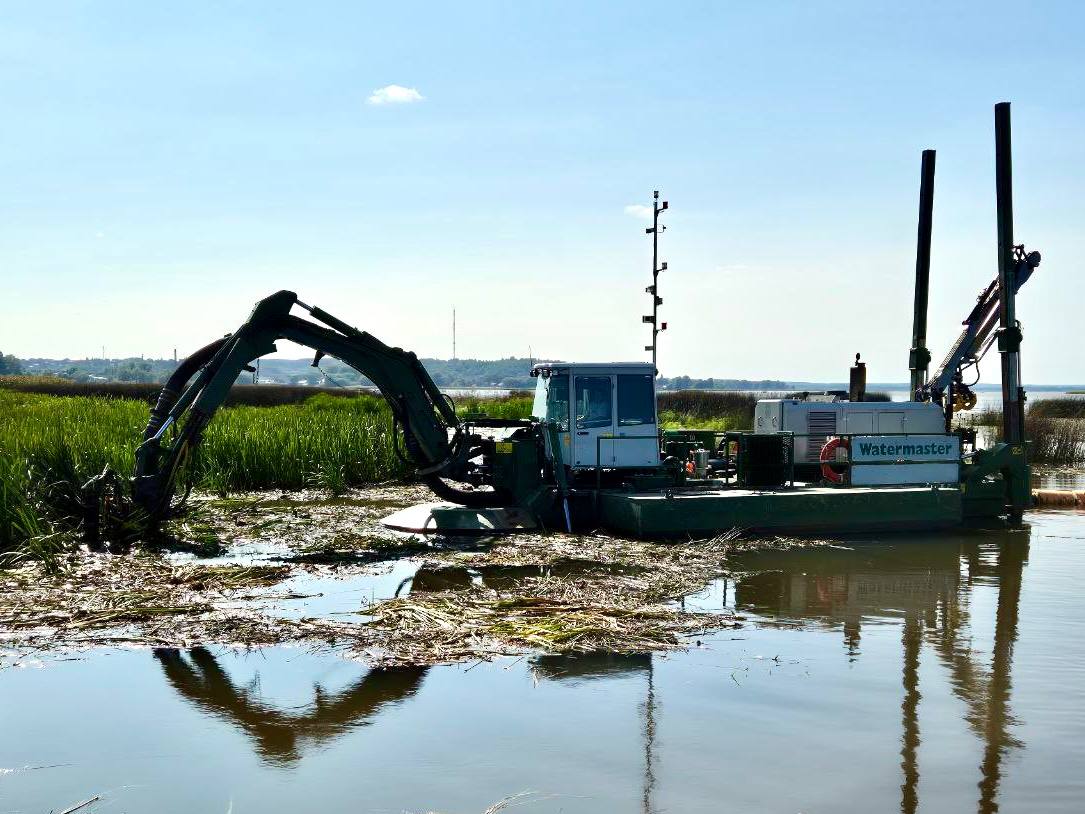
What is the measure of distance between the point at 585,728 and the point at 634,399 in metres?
9.39

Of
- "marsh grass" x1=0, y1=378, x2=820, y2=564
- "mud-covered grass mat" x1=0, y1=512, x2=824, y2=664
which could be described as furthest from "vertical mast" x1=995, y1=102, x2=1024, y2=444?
"marsh grass" x1=0, y1=378, x2=820, y2=564

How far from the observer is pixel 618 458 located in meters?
16.8

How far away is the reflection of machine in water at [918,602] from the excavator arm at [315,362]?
15.7ft

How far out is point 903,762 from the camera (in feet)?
23.2

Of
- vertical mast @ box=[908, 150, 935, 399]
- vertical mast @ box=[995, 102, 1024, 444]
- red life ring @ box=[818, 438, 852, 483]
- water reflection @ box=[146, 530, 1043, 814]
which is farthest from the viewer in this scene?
vertical mast @ box=[908, 150, 935, 399]

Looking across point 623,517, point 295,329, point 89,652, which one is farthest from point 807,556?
point 89,652

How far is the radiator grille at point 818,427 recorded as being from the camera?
18859 mm

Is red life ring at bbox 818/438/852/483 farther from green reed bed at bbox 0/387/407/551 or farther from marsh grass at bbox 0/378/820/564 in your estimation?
green reed bed at bbox 0/387/407/551

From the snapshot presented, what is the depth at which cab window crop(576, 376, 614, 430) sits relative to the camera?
16.6m

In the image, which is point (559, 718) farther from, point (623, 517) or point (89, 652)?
point (623, 517)

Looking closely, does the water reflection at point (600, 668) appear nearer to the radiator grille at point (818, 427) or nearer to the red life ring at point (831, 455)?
the red life ring at point (831, 455)

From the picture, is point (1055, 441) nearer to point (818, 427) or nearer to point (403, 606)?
point (818, 427)

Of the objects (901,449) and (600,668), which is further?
(901,449)

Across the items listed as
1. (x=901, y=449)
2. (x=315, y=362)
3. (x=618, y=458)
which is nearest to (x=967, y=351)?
(x=901, y=449)
